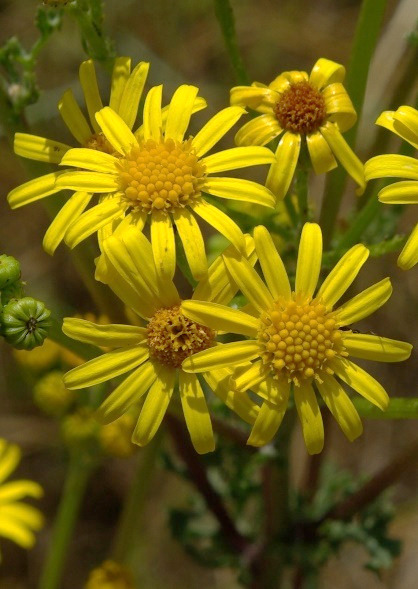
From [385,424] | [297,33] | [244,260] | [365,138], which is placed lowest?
[244,260]

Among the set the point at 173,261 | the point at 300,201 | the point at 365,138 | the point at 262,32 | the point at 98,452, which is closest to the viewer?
the point at 173,261

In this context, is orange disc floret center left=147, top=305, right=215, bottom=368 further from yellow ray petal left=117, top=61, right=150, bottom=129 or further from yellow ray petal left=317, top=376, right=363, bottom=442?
yellow ray petal left=117, top=61, right=150, bottom=129

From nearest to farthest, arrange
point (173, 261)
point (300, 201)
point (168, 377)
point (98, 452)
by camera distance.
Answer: point (173, 261), point (168, 377), point (300, 201), point (98, 452)

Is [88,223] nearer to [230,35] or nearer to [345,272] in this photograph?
[345,272]

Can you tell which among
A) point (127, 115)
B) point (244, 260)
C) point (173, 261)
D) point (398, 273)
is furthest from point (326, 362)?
point (398, 273)

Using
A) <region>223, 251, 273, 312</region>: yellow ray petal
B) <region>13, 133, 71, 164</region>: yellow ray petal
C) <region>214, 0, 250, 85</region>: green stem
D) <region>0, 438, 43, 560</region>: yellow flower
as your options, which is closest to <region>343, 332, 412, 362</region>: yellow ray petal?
<region>223, 251, 273, 312</region>: yellow ray petal

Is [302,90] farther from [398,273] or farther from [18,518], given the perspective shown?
[398,273]

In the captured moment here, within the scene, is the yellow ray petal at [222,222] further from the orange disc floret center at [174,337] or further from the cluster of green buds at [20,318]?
the cluster of green buds at [20,318]
